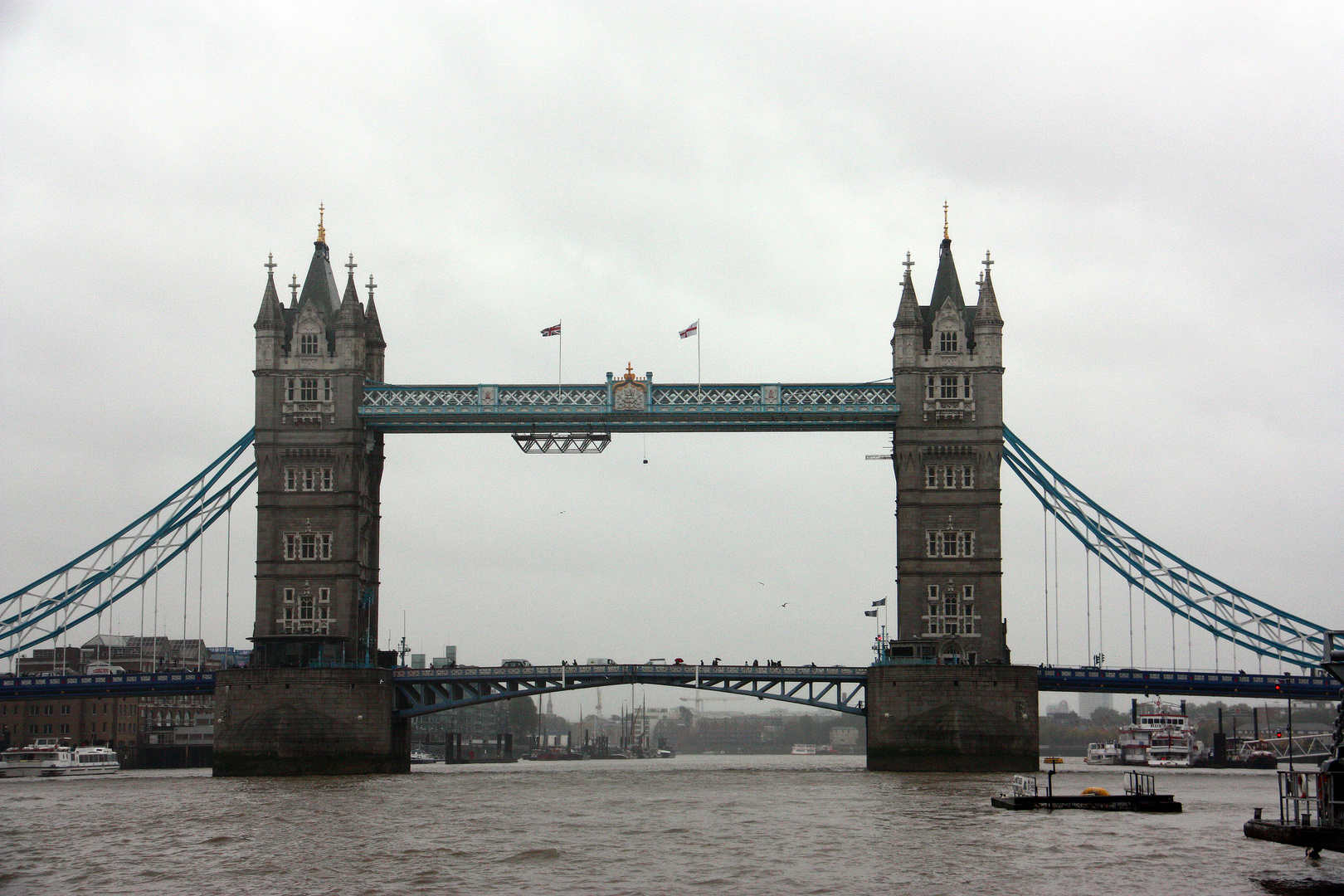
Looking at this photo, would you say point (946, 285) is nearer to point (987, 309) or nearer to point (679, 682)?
point (987, 309)

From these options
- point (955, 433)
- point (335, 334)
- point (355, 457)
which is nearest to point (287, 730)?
point (355, 457)

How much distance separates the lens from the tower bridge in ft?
313

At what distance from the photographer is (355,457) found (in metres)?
99.9

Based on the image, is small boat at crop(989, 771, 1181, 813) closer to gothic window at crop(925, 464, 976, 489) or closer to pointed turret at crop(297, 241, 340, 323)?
gothic window at crop(925, 464, 976, 489)

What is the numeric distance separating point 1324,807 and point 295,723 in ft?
209

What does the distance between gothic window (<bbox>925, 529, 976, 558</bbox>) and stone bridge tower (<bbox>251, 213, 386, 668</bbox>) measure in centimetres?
3658

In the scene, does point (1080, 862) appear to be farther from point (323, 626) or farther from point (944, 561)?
point (323, 626)

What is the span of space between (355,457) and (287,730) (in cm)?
1787

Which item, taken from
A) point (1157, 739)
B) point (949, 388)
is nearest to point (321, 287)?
point (949, 388)

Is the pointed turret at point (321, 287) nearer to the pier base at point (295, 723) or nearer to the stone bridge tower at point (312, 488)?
the stone bridge tower at point (312, 488)

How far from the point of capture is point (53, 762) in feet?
398

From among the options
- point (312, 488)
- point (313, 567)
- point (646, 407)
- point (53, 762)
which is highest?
point (646, 407)

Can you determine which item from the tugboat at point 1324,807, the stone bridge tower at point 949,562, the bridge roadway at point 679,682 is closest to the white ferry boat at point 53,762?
the bridge roadway at point 679,682

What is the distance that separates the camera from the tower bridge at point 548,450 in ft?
313
